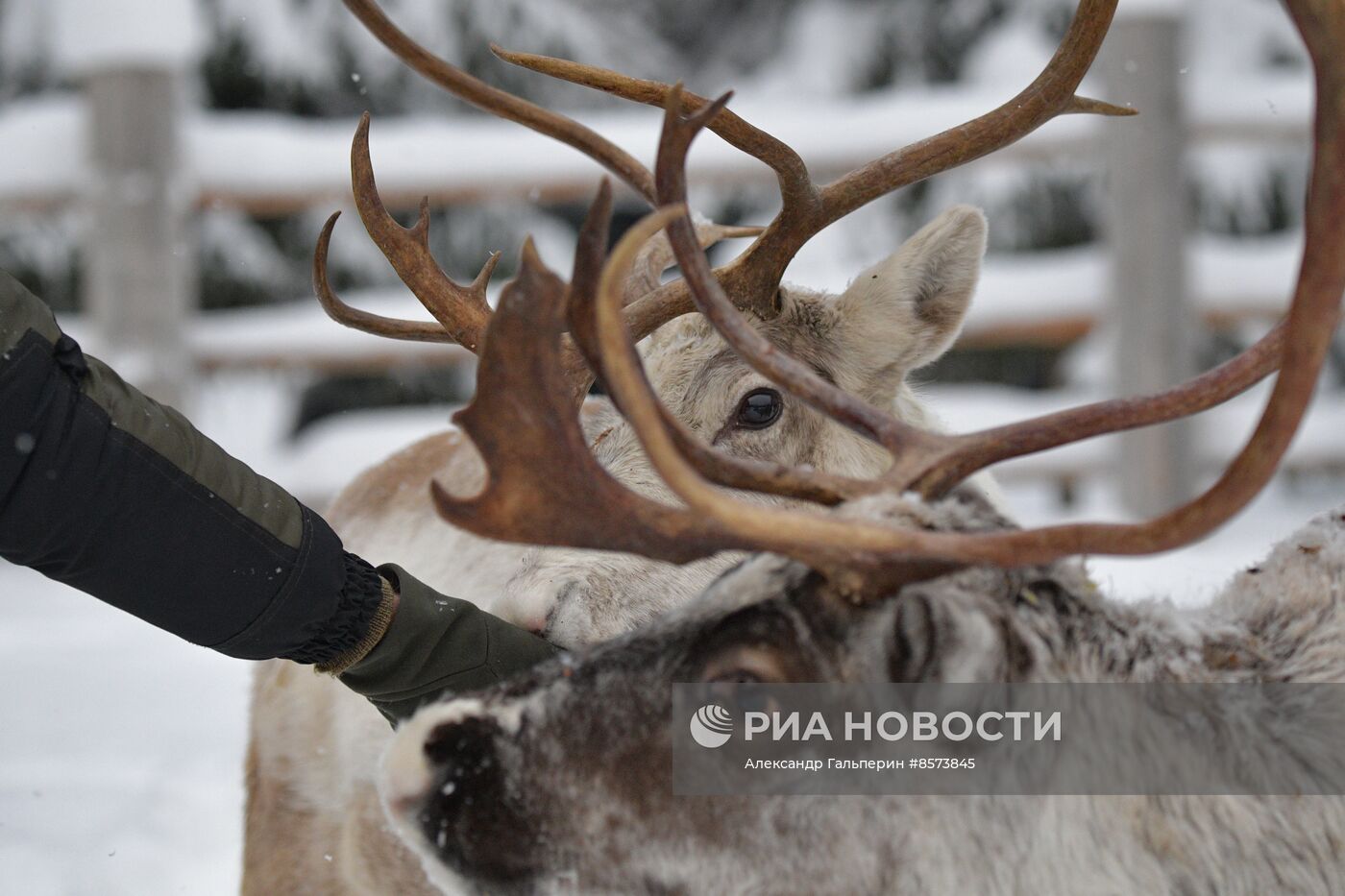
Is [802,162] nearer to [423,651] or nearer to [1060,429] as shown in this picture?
[1060,429]

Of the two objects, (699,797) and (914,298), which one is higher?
(914,298)

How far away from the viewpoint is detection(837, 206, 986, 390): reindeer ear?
9.00 ft

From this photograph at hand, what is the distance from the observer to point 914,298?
110 inches

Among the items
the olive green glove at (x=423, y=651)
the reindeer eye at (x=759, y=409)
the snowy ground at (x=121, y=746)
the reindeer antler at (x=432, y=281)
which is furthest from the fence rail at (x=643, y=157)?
the olive green glove at (x=423, y=651)

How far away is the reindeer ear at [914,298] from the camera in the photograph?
2.74 metres

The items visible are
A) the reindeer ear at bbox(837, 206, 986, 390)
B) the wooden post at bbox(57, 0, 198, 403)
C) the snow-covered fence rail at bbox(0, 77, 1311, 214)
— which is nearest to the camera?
the reindeer ear at bbox(837, 206, 986, 390)

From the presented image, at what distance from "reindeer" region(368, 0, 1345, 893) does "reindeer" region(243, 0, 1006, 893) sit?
527 millimetres

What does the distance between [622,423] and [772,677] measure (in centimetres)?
108

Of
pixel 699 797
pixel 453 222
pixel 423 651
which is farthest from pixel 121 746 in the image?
pixel 453 222

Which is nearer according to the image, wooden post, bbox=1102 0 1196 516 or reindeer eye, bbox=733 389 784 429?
reindeer eye, bbox=733 389 784 429

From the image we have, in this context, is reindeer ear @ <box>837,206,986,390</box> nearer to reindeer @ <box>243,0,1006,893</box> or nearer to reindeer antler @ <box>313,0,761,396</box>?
reindeer @ <box>243,0,1006,893</box>

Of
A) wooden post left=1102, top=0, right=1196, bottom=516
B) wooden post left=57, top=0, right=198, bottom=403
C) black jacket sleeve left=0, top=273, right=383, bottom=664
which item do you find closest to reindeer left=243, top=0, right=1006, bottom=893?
black jacket sleeve left=0, top=273, right=383, bottom=664

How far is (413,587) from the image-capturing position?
6.72ft

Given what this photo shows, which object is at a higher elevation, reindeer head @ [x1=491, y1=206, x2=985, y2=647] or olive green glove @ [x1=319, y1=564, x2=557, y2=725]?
reindeer head @ [x1=491, y1=206, x2=985, y2=647]
